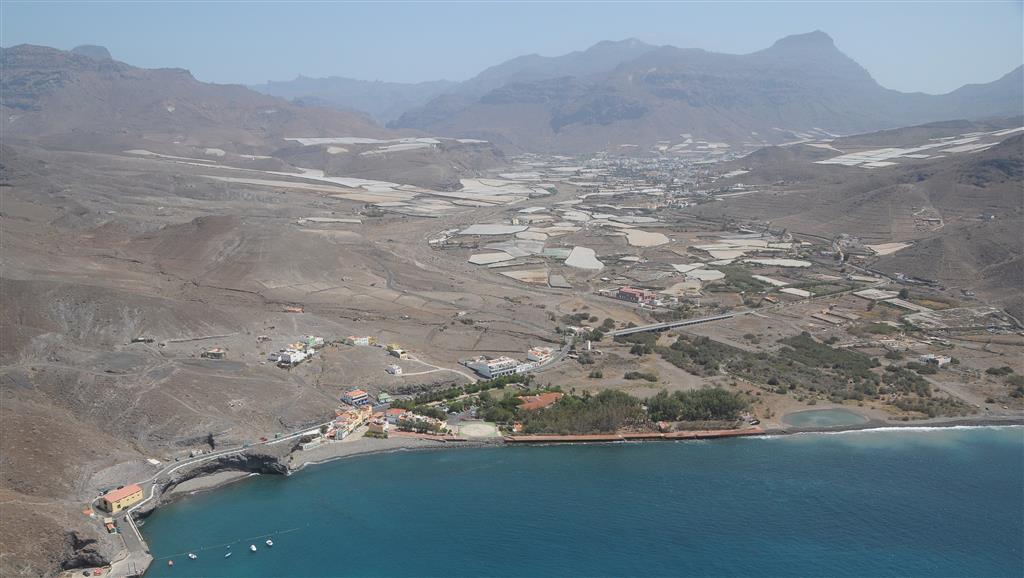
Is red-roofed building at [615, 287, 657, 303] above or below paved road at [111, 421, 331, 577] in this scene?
above

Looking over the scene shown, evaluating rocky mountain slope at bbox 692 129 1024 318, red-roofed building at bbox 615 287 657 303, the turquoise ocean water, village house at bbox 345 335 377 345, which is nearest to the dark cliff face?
the turquoise ocean water

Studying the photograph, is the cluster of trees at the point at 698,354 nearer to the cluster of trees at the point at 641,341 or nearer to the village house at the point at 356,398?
the cluster of trees at the point at 641,341

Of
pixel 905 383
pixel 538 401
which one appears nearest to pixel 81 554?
pixel 538 401

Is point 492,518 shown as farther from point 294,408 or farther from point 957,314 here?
point 957,314

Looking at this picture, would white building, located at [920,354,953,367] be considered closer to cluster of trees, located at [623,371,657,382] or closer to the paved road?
cluster of trees, located at [623,371,657,382]

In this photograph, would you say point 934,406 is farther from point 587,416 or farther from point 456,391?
point 456,391

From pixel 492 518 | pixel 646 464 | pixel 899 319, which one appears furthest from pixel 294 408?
pixel 899 319
